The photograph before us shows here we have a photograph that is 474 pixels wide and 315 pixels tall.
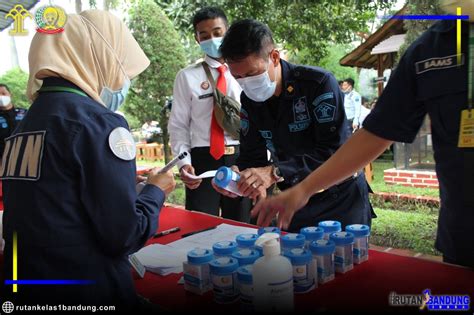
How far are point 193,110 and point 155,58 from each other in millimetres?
4788

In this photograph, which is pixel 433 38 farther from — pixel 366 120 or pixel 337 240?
pixel 337 240

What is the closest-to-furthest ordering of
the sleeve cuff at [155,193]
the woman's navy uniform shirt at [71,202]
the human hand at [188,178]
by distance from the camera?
the woman's navy uniform shirt at [71,202] < the sleeve cuff at [155,193] < the human hand at [188,178]

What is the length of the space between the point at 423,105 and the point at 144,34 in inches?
260

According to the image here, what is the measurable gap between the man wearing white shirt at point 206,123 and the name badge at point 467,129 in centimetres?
172

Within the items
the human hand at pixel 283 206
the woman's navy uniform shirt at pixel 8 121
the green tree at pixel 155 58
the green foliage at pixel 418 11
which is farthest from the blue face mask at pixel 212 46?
the green tree at pixel 155 58

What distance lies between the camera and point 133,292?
118 cm

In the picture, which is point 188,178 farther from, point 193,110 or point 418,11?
point 418,11

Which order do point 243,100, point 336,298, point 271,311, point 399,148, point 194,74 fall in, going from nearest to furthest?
point 271,311
point 336,298
point 243,100
point 194,74
point 399,148

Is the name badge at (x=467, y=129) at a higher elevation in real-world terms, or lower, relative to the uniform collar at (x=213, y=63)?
lower

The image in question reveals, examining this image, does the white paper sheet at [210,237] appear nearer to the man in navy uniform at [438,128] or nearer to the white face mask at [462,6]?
the man in navy uniform at [438,128]

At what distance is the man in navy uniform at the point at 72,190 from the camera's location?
1.04 m

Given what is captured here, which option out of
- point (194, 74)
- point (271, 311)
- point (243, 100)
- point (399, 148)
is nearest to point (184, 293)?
point (271, 311)

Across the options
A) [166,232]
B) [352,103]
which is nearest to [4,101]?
[166,232]

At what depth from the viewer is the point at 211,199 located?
8.77ft
